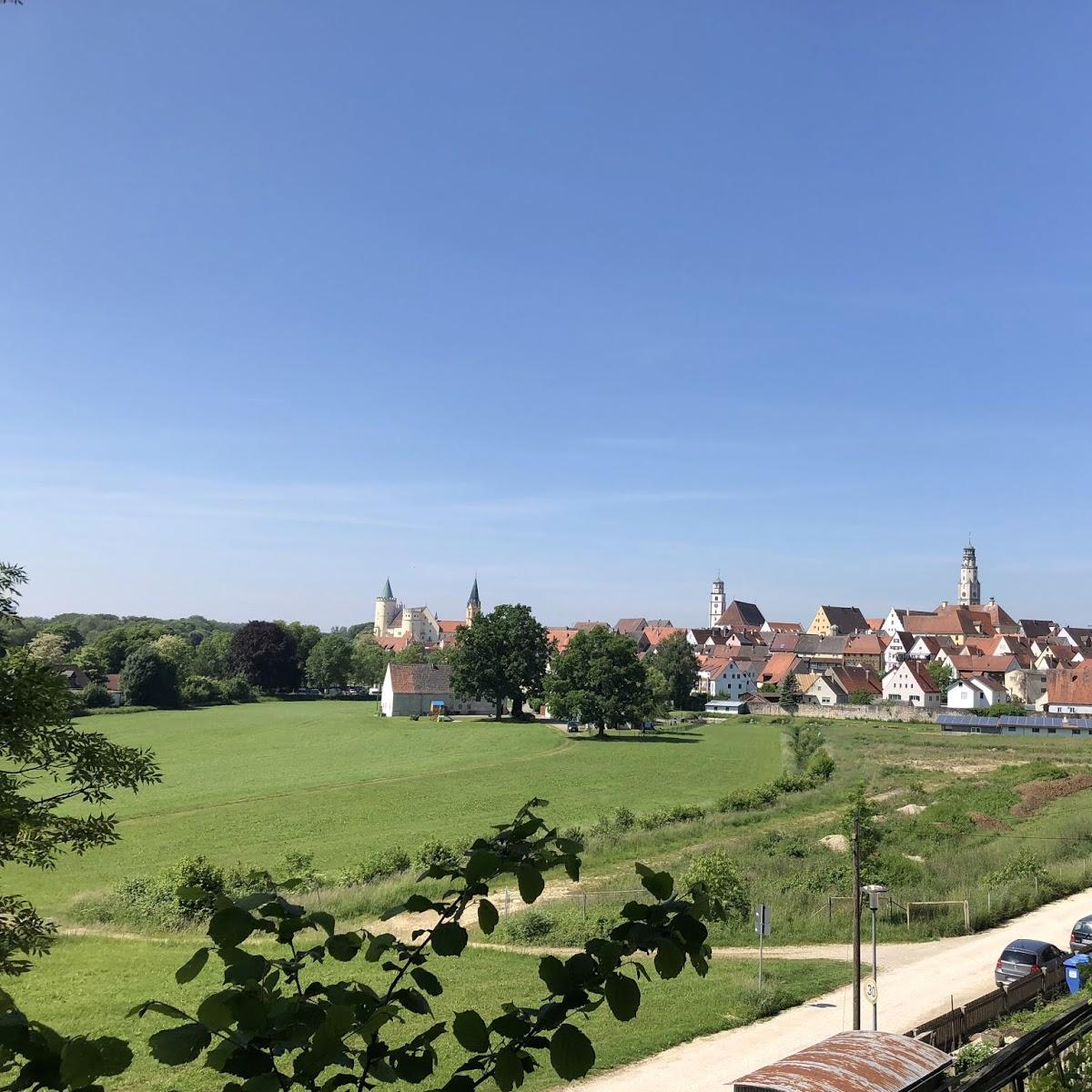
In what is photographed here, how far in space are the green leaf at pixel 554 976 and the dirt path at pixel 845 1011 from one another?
15.5 m

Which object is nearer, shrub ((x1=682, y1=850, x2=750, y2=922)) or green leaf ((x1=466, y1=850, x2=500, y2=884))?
green leaf ((x1=466, y1=850, x2=500, y2=884))

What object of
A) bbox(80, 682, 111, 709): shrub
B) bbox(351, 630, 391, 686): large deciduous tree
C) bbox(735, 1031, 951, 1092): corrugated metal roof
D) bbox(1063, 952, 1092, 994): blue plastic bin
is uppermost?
bbox(351, 630, 391, 686): large deciduous tree

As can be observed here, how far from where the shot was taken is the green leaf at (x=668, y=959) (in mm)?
2891

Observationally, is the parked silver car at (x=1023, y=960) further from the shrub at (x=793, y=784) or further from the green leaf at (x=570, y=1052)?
the shrub at (x=793, y=784)

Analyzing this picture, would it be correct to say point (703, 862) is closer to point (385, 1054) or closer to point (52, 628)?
point (385, 1054)

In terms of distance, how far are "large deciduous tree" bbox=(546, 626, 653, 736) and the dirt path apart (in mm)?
57021

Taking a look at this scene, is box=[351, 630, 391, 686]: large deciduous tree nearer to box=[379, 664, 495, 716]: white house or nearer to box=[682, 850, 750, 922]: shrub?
box=[379, 664, 495, 716]: white house

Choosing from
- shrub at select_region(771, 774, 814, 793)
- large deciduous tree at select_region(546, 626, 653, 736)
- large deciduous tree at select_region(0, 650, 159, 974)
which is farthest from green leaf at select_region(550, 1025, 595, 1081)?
large deciduous tree at select_region(546, 626, 653, 736)

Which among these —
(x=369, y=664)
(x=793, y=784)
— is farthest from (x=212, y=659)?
(x=793, y=784)

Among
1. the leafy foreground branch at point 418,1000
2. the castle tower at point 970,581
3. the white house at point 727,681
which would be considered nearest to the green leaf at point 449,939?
the leafy foreground branch at point 418,1000

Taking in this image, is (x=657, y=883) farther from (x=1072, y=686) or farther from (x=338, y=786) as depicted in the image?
(x=1072, y=686)

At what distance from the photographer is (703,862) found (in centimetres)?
2816

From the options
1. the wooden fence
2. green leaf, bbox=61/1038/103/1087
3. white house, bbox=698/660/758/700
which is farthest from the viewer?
white house, bbox=698/660/758/700

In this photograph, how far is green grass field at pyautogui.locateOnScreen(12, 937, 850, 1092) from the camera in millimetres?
18250
